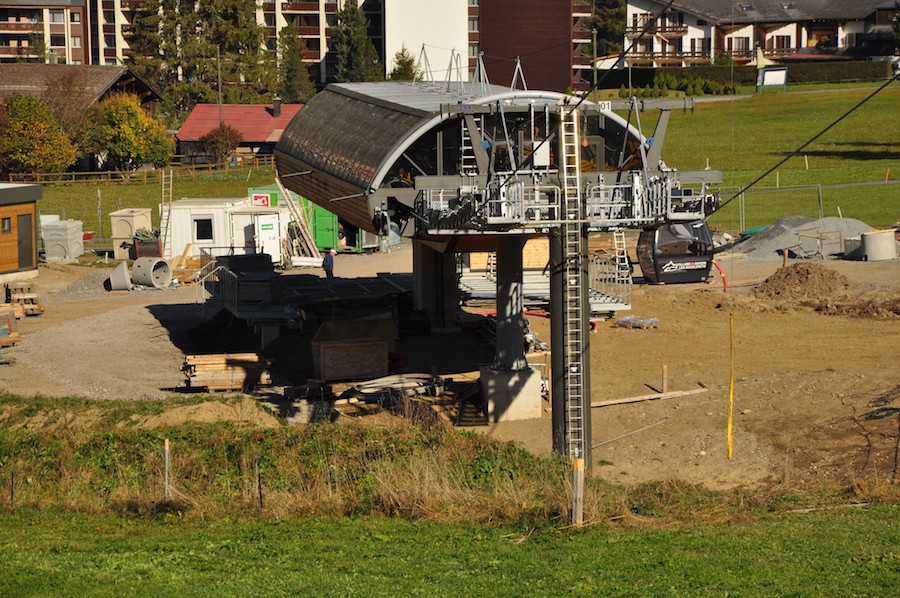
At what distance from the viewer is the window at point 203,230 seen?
51125 mm

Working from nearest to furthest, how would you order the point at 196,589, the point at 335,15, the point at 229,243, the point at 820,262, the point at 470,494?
1. the point at 196,589
2. the point at 470,494
3. the point at 820,262
4. the point at 229,243
5. the point at 335,15

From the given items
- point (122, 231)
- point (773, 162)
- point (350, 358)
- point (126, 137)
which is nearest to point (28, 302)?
point (122, 231)

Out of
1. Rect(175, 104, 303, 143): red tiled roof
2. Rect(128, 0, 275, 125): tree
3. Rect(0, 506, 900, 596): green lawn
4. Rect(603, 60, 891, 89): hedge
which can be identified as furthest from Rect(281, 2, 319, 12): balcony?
Rect(0, 506, 900, 596): green lawn

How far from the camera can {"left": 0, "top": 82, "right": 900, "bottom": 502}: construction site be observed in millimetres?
22797

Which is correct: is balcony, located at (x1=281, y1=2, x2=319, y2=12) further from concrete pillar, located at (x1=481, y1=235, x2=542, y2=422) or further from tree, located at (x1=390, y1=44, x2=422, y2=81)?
concrete pillar, located at (x1=481, y1=235, x2=542, y2=422)

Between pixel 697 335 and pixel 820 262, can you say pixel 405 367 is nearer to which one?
pixel 697 335

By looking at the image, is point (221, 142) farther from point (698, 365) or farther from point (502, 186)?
point (502, 186)

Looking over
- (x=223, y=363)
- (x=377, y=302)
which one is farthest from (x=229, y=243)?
(x=223, y=363)

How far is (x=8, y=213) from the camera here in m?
46.3

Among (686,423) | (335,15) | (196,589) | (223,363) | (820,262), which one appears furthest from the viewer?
(335,15)

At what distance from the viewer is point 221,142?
290 feet

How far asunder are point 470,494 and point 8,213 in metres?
32.7

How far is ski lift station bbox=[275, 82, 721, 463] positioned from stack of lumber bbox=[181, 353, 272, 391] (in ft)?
13.9

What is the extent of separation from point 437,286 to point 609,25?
3573 inches
